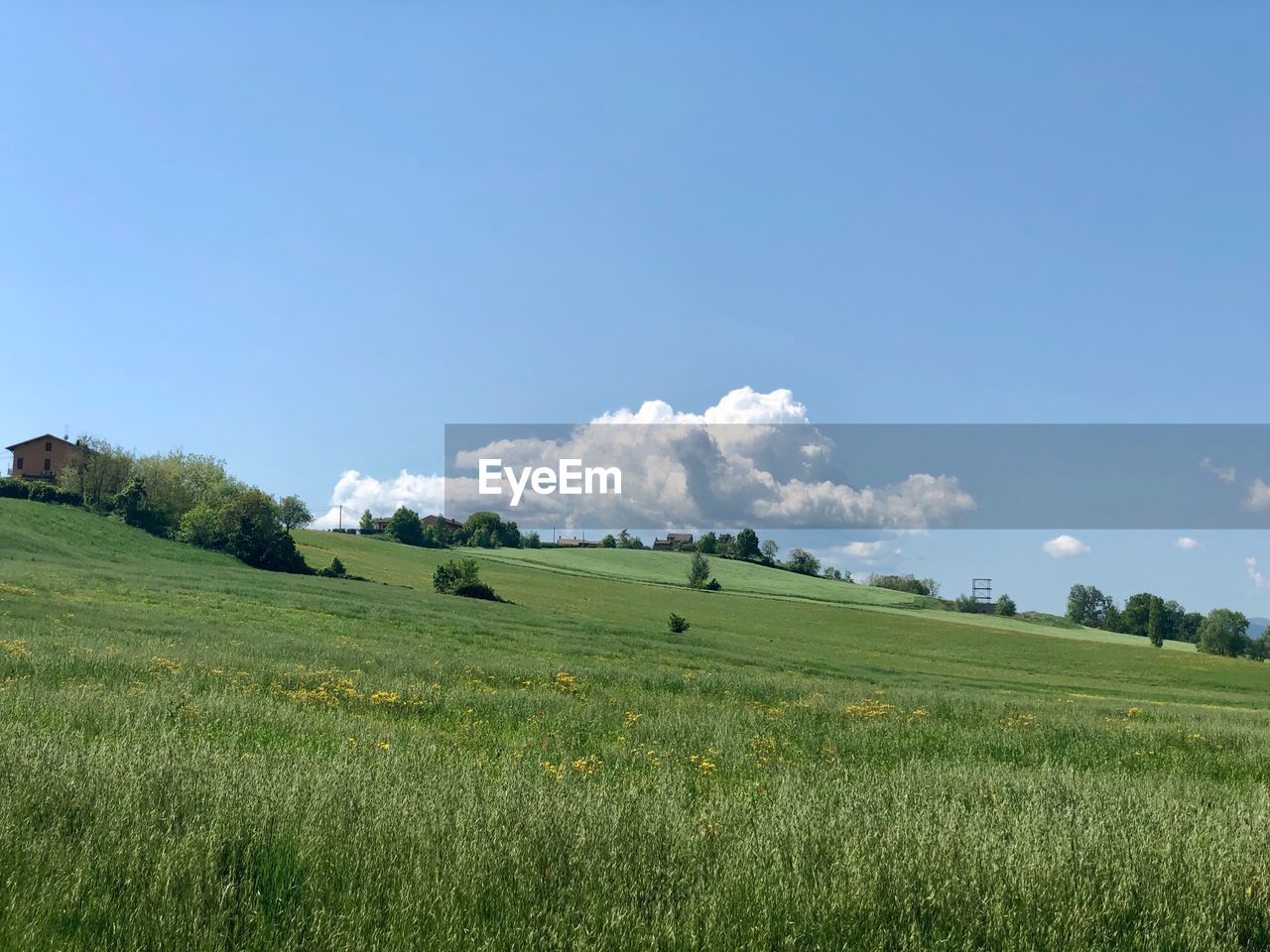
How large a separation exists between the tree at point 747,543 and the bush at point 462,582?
3901 inches

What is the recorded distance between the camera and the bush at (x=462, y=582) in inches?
3017

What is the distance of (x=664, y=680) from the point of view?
72.0 feet

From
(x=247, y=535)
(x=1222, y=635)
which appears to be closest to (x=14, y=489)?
(x=247, y=535)

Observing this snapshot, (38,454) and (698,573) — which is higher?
(38,454)

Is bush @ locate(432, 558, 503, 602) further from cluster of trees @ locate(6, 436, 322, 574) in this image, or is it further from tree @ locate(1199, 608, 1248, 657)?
tree @ locate(1199, 608, 1248, 657)

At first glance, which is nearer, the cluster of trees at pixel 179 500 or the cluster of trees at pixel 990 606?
the cluster of trees at pixel 179 500

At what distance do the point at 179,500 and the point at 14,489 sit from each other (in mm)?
16984

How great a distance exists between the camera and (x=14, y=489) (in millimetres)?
94062

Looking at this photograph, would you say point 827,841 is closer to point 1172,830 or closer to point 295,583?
point 1172,830

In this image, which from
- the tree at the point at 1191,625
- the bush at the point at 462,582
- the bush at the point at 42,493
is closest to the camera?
the bush at the point at 462,582

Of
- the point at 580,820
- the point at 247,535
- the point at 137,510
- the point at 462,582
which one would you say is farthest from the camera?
the point at 137,510

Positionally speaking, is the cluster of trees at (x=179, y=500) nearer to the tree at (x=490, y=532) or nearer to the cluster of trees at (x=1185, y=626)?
the tree at (x=490, y=532)

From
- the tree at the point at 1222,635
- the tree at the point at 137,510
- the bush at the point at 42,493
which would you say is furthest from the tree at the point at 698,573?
the bush at the point at 42,493

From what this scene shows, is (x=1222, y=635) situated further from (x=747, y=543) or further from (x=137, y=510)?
(x=137, y=510)
